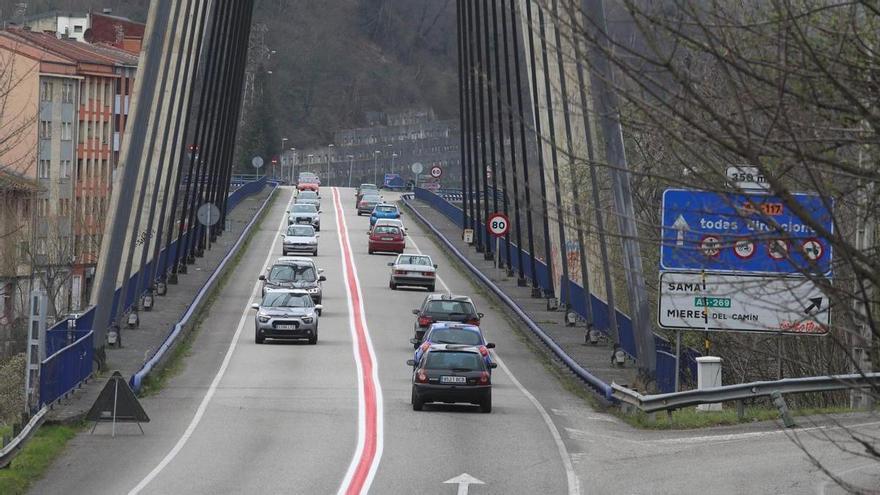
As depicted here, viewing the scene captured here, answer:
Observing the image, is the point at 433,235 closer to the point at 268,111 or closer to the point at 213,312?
the point at 213,312

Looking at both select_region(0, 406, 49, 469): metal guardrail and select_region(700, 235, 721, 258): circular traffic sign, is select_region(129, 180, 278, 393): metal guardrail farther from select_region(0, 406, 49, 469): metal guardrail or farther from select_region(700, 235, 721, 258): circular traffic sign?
select_region(700, 235, 721, 258): circular traffic sign

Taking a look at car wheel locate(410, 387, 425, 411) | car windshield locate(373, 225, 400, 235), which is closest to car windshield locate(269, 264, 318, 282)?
car wheel locate(410, 387, 425, 411)

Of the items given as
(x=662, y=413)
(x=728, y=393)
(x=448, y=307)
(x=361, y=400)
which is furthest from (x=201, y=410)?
(x=448, y=307)

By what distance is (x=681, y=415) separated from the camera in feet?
91.9

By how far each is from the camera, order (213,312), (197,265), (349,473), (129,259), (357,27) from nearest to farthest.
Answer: (349,473)
(129,259)
(213,312)
(197,265)
(357,27)

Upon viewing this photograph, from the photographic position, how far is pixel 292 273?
51375 millimetres

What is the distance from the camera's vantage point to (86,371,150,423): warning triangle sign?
24234 millimetres

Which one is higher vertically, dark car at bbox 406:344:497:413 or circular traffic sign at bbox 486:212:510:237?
circular traffic sign at bbox 486:212:510:237

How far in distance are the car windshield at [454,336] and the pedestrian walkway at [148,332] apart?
6209 millimetres

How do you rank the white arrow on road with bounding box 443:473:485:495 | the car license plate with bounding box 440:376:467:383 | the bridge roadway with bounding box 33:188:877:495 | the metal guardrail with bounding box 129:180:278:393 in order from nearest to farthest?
the white arrow on road with bounding box 443:473:485:495 → the bridge roadway with bounding box 33:188:877:495 → the car license plate with bounding box 440:376:467:383 → the metal guardrail with bounding box 129:180:278:393

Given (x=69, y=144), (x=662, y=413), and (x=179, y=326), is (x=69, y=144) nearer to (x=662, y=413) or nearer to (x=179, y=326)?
(x=179, y=326)

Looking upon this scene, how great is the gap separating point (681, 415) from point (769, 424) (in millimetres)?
2333

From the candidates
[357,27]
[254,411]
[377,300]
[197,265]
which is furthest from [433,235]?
[357,27]

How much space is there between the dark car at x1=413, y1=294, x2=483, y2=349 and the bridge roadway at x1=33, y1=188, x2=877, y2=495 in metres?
1.68
